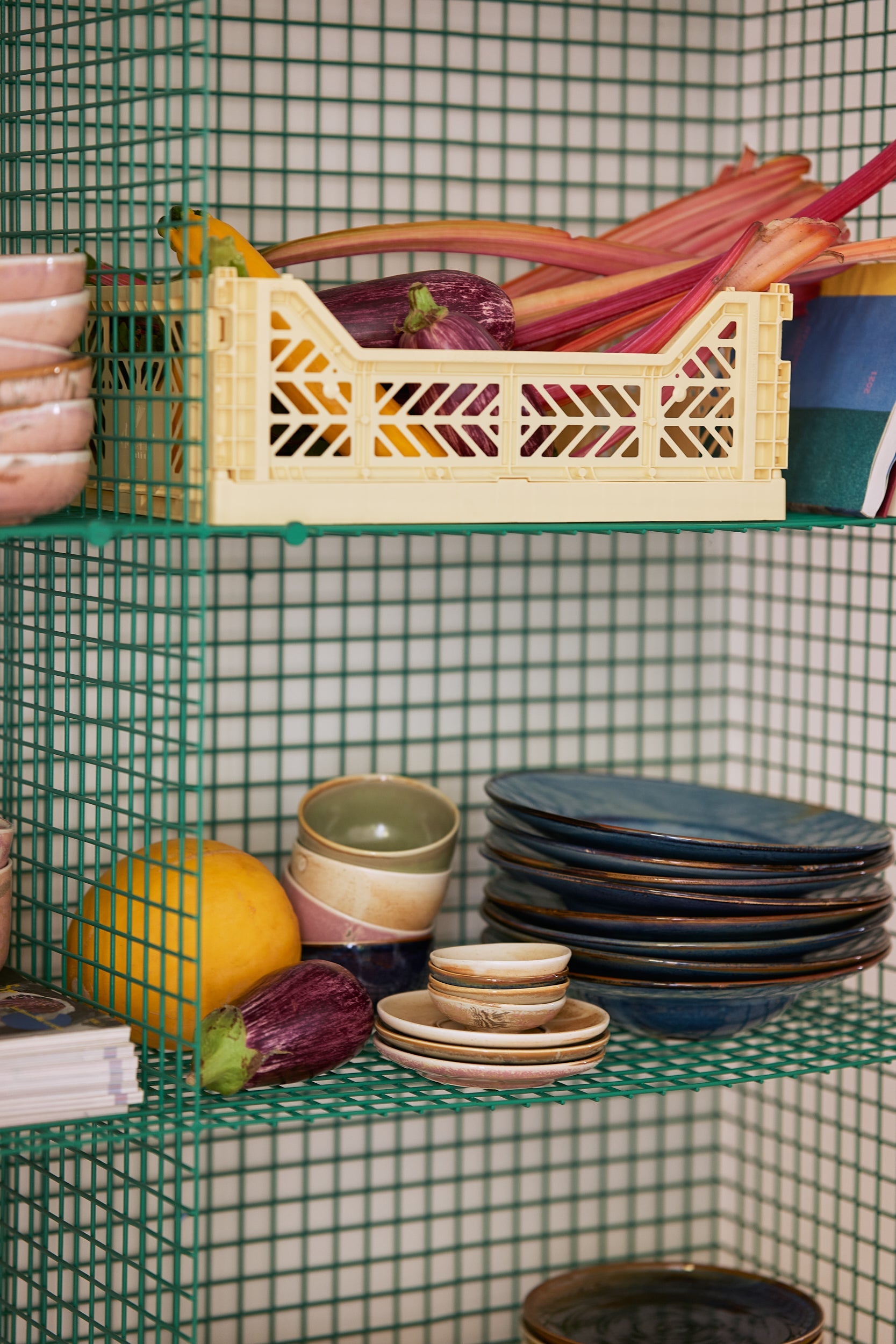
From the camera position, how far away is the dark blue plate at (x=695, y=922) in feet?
4.63

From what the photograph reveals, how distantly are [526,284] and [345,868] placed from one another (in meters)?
0.56

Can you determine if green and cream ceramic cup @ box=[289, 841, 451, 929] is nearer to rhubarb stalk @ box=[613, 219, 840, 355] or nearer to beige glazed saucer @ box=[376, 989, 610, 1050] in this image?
beige glazed saucer @ box=[376, 989, 610, 1050]

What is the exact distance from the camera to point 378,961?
4.86ft

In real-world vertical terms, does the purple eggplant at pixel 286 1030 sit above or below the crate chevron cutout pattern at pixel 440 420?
below

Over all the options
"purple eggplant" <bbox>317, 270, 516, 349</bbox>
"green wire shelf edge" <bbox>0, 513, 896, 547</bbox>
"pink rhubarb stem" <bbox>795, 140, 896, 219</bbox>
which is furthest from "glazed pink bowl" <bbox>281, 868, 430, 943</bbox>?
"pink rhubarb stem" <bbox>795, 140, 896, 219</bbox>

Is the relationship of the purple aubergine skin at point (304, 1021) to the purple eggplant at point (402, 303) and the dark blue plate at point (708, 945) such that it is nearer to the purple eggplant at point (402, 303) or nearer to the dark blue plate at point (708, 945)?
the dark blue plate at point (708, 945)

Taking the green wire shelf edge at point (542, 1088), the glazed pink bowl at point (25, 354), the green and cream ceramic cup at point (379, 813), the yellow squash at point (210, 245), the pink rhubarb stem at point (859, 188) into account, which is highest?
the pink rhubarb stem at point (859, 188)

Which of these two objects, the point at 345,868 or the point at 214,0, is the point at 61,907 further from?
the point at 214,0

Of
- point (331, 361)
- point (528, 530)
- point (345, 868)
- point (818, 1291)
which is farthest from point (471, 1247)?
point (331, 361)

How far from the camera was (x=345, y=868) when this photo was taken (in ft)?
4.80

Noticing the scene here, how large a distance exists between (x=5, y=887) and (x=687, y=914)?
55cm

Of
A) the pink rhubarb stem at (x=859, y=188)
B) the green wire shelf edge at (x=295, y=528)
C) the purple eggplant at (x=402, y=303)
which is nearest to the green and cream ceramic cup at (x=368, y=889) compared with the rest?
the green wire shelf edge at (x=295, y=528)

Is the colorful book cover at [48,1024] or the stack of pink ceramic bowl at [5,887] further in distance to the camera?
the stack of pink ceramic bowl at [5,887]

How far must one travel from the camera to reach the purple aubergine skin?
1.30 m
